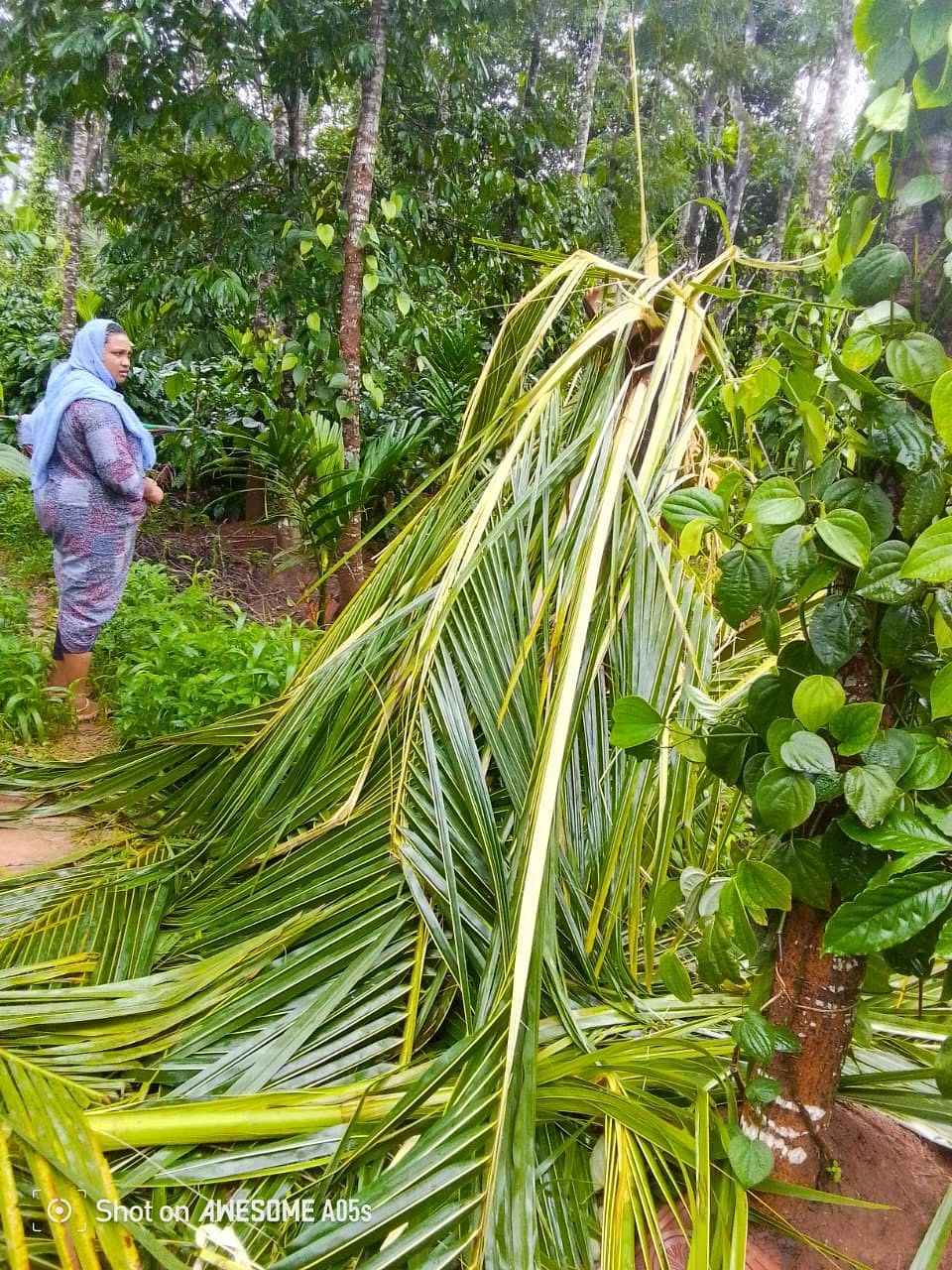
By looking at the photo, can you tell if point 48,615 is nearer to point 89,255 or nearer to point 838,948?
point 838,948

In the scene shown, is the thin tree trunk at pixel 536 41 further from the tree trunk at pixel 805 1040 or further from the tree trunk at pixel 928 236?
the tree trunk at pixel 805 1040

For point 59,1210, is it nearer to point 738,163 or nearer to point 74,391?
point 74,391

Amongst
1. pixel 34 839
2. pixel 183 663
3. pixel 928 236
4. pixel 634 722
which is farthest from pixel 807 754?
pixel 183 663

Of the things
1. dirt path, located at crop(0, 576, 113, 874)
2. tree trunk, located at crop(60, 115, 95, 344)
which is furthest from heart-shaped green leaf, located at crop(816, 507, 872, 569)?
tree trunk, located at crop(60, 115, 95, 344)

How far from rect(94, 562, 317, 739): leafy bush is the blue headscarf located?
643mm

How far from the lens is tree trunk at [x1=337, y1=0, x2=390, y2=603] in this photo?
10.3 ft

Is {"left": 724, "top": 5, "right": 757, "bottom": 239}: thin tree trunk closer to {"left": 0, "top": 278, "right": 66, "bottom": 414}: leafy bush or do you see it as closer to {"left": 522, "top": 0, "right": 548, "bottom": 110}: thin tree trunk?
{"left": 522, "top": 0, "right": 548, "bottom": 110}: thin tree trunk

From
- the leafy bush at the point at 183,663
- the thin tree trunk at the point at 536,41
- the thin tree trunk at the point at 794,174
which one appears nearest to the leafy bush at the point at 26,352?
the leafy bush at the point at 183,663

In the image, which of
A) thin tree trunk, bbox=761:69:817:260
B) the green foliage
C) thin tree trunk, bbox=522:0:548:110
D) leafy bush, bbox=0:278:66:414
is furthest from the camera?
thin tree trunk, bbox=761:69:817:260

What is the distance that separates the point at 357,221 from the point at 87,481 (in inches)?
56.9

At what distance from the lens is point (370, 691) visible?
1.39 meters

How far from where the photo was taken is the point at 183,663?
2.69 metres

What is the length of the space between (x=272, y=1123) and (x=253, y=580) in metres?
3.70

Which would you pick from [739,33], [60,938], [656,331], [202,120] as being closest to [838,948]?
[60,938]
